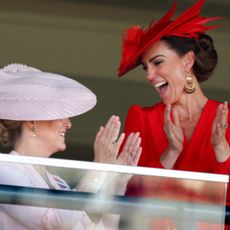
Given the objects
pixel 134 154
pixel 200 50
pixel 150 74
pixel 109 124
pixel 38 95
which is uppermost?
pixel 200 50

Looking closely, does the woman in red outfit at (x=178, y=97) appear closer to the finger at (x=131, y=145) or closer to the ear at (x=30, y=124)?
the finger at (x=131, y=145)

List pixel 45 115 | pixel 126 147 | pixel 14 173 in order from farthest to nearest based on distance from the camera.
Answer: pixel 126 147 < pixel 45 115 < pixel 14 173

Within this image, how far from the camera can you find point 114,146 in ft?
12.6

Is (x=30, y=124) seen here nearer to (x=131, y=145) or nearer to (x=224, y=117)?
(x=131, y=145)

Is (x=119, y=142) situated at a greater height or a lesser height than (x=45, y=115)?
lesser

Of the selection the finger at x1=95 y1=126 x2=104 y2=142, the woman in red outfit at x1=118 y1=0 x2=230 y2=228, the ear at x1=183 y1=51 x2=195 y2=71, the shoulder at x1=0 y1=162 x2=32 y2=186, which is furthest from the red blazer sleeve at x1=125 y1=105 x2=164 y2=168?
the shoulder at x1=0 y1=162 x2=32 y2=186

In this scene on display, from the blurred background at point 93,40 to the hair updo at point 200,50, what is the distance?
0.10 ft

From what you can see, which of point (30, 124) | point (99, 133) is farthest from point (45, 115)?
point (99, 133)

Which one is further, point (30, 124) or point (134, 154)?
point (134, 154)

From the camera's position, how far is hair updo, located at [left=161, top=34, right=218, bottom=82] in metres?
3.99

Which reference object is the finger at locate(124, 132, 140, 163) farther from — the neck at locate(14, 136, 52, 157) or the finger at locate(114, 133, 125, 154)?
the neck at locate(14, 136, 52, 157)

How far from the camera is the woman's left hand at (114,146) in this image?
12.5 ft

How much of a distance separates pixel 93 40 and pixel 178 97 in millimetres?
461

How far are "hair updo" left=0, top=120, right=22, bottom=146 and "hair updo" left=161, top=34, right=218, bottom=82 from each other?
0.76 metres
